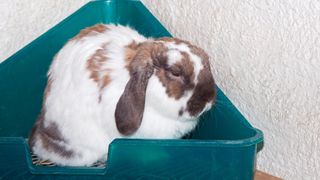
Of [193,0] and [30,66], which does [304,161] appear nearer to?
[193,0]

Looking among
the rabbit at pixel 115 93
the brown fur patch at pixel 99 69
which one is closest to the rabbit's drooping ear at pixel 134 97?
the rabbit at pixel 115 93

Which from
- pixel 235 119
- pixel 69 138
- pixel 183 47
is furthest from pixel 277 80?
pixel 69 138

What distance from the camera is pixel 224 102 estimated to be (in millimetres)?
2062

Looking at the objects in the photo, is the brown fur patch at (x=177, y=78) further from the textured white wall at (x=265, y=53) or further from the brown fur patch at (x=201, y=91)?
the textured white wall at (x=265, y=53)

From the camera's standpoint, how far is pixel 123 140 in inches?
66.9

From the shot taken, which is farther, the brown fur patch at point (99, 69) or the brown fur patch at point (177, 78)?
the brown fur patch at point (99, 69)

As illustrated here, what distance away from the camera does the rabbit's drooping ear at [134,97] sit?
5.57 feet

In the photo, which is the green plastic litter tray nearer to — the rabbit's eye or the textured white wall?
the textured white wall

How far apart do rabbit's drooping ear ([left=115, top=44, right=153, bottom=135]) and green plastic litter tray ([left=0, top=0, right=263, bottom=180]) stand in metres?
0.07

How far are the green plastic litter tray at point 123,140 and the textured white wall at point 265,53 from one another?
0.27 ft

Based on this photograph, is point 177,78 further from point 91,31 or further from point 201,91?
point 91,31

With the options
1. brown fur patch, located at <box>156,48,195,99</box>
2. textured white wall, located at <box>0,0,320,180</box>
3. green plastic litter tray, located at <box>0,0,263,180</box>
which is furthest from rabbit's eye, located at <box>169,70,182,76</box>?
textured white wall, located at <box>0,0,320,180</box>

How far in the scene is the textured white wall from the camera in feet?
5.96

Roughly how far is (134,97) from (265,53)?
52cm
